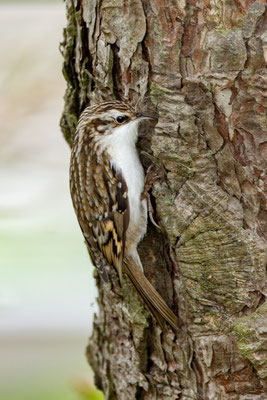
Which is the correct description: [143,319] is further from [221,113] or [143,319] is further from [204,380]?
A: [221,113]

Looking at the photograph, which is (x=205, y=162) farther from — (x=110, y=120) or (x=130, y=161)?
(x=110, y=120)

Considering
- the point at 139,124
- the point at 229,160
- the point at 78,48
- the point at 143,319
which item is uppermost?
the point at 78,48

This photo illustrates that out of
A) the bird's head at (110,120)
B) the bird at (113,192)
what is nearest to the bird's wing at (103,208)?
the bird at (113,192)

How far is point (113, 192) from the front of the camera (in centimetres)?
267

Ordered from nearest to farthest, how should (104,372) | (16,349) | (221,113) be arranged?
1. (221,113)
2. (104,372)
3. (16,349)

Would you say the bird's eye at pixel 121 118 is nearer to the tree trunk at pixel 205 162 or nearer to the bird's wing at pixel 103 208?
the tree trunk at pixel 205 162

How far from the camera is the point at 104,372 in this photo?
3.04 metres

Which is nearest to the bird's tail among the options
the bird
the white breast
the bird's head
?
the bird

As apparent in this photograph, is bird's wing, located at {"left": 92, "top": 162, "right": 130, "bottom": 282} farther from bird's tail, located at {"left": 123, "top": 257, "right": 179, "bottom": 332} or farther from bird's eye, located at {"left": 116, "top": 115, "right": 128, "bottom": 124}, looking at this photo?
bird's eye, located at {"left": 116, "top": 115, "right": 128, "bottom": 124}

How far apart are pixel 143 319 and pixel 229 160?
723 mm

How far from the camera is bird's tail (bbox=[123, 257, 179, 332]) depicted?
2424 mm

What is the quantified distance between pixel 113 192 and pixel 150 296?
1.51 ft

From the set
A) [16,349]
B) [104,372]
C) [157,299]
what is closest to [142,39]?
[157,299]

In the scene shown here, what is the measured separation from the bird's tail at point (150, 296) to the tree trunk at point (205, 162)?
0.03 metres
